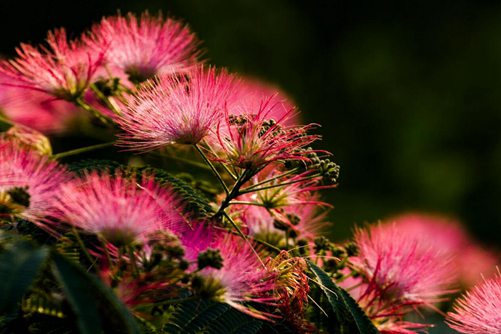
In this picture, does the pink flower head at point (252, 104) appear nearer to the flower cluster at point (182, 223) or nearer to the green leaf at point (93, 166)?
the flower cluster at point (182, 223)

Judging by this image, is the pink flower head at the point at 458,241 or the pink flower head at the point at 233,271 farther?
the pink flower head at the point at 458,241

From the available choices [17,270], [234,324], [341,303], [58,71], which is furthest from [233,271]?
[58,71]

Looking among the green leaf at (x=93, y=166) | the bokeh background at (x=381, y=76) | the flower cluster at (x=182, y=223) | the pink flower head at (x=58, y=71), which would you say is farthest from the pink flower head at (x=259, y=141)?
the bokeh background at (x=381, y=76)

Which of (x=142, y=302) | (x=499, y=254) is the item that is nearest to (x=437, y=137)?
(x=499, y=254)

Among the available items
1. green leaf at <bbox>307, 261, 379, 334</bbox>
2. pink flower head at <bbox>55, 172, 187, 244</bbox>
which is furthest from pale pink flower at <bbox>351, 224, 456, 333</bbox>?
pink flower head at <bbox>55, 172, 187, 244</bbox>

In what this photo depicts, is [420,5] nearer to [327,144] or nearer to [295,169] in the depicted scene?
[327,144]

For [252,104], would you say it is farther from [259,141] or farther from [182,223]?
[182,223]
